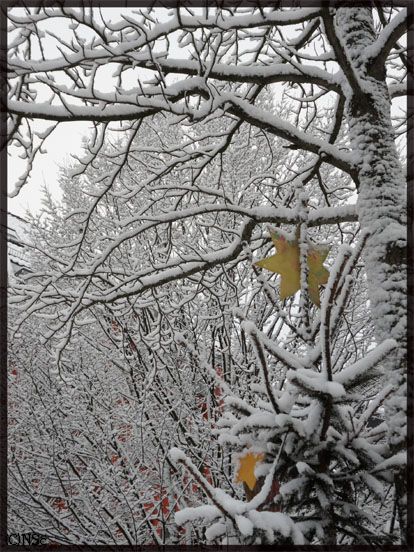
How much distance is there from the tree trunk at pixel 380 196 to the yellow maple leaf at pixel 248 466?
80 centimetres

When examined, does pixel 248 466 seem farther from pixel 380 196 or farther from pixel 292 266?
pixel 380 196

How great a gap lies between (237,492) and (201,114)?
11.9ft

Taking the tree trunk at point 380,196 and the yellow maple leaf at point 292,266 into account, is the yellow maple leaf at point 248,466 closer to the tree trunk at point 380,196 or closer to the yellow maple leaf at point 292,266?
the yellow maple leaf at point 292,266

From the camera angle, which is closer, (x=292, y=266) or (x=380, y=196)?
(x=292, y=266)

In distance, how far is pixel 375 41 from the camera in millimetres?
2836

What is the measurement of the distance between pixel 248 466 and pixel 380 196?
178 centimetres

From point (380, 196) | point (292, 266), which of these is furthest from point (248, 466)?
point (380, 196)

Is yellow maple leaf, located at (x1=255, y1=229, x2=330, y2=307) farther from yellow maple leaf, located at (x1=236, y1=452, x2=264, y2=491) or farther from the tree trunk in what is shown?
Answer: the tree trunk

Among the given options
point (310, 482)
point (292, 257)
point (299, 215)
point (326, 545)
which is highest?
point (299, 215)

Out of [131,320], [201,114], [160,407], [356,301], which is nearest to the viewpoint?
[201,114]

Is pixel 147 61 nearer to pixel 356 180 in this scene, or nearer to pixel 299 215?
pixel 356 180

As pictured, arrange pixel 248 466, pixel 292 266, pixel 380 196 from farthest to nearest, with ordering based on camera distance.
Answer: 1. pixel 380 196
2. pixel 292 266
3. pixel 248 466

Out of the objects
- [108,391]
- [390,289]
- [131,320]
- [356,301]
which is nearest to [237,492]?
[108,391]

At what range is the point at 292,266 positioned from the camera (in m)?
1.65
